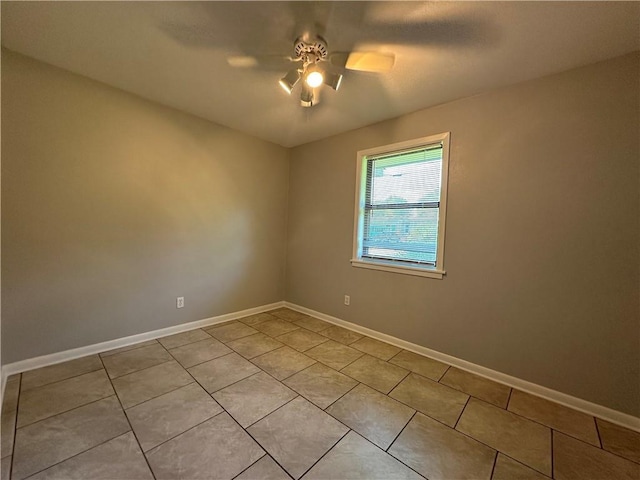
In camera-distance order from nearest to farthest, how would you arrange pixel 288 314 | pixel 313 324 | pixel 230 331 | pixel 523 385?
pixel 523 385
pixel 230 331
pixel 313 324
pixel 288 314

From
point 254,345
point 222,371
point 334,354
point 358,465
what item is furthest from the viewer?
point 254,345

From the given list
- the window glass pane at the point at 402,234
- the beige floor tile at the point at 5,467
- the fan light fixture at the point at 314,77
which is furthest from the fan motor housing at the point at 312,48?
the beige floor tile at the point at 5,467

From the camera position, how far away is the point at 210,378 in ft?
6.56

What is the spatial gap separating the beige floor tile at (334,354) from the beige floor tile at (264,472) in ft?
3.37

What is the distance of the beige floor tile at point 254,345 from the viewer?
2.45m

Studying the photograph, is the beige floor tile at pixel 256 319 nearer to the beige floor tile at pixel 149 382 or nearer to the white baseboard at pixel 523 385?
the beige floor tile at pixel 149 382

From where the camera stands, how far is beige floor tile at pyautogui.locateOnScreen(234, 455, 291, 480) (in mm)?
1207

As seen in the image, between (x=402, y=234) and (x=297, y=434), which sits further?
(x=402, y=234)

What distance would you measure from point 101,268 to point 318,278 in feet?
7.69

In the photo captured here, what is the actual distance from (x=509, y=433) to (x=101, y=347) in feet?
10.9

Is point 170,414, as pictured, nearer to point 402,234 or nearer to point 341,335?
point 341,335

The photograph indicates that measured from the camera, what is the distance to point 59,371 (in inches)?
78.9

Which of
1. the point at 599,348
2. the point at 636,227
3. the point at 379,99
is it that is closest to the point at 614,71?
the point at 636,227

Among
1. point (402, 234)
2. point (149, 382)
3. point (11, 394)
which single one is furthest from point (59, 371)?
point (402, 234)
